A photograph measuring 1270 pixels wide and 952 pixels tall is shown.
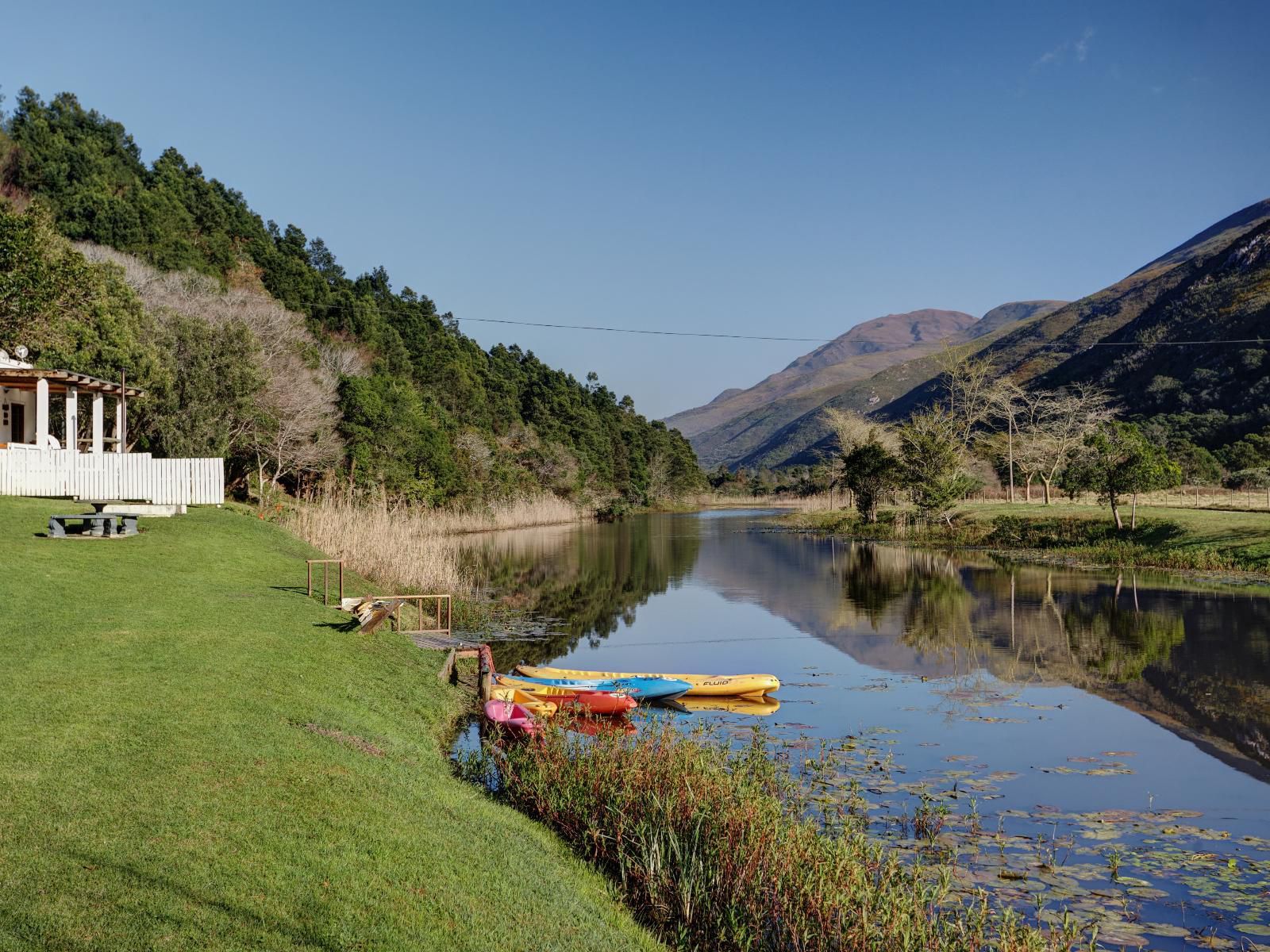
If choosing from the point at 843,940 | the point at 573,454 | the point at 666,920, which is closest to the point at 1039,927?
the point at 843,940

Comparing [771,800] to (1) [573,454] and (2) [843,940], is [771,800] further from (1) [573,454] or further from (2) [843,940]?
(1) [573,454]

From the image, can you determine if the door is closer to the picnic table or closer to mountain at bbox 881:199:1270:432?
the picnic table

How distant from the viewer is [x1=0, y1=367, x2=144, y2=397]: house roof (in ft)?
89.6

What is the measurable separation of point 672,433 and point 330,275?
64.3m

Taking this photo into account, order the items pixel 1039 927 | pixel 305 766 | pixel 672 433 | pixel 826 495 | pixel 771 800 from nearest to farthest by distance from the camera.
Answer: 1. pixel 1039 927
2. pixel 305 766
3. pixel 771 800
4. pixel 826 495
5. pixel 672 433

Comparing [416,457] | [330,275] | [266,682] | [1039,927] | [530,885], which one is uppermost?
[330,275]

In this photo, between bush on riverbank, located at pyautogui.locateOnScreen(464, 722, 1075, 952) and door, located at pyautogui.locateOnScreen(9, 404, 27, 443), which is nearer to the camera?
bush on riverbank, located at pyautogui.locateOnScreen(464, 722, 1075, 952)

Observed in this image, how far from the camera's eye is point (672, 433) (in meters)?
138

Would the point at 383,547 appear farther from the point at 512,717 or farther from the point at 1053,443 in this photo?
the point at 1053,443

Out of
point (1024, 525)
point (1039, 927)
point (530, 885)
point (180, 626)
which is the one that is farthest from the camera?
point (1024, 525)

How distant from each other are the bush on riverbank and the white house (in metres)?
21.0

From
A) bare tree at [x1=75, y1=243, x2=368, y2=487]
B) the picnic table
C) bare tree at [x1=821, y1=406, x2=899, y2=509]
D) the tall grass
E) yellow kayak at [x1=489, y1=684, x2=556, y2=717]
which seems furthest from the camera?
bare tree at [x1=821, y1=406, x2=899, y2=509]

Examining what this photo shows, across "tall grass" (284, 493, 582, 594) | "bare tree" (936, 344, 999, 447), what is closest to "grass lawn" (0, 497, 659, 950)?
"tall grass" (284, 493, 582, 594)

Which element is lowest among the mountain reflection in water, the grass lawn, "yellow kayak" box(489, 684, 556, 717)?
the mountain reflection in water
